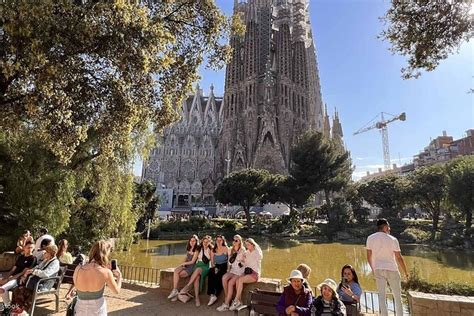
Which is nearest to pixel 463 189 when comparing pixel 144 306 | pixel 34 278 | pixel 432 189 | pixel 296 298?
pixel 432 189

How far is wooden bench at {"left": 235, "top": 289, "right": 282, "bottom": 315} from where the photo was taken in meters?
4.29

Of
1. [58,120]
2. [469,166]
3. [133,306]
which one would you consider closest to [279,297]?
[133,306]

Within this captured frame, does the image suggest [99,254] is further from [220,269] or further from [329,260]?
[329,260]

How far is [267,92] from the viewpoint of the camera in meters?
53.7

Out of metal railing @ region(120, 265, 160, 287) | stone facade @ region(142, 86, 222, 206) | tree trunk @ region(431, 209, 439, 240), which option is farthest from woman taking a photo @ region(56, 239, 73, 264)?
stone facade @ region(142, 86, 222, 206)

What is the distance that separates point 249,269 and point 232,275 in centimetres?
33

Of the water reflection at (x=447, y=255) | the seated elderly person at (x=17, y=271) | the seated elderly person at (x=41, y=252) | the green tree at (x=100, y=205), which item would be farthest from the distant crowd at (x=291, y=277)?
the water reflection at (x=447, y=255)

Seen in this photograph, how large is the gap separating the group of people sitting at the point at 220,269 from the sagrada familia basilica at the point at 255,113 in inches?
1746

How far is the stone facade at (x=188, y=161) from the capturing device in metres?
63.5

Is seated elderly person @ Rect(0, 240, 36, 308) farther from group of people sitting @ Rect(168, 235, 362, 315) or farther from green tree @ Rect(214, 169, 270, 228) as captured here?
green tree @ Rect(214, 169, 270, 228)

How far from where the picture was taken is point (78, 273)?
11.0 ft

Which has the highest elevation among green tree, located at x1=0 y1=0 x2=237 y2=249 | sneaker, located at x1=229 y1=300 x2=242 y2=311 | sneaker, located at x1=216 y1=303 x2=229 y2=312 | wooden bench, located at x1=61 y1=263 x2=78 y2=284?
green tree, located at x1=0 y1=0 x2=237 y2=249

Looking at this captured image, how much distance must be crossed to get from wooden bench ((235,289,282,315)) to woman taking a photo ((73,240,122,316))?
6.17 feet

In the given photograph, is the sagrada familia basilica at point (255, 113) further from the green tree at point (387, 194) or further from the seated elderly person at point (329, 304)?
the seated elderly person at point (329, 304)
